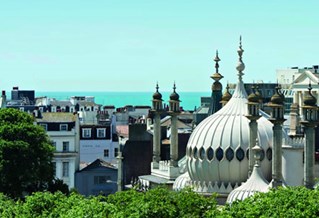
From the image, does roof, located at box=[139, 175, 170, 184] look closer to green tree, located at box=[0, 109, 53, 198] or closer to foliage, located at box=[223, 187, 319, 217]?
green tree, located at box=[0, 109, 53, 198]

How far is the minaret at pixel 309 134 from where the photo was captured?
7344 cm

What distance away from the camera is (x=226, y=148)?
271 ft

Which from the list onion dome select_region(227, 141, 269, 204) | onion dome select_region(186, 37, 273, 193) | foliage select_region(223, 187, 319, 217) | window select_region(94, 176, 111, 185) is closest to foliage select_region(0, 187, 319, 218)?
foliage select_region(223, 187, 319, 217)

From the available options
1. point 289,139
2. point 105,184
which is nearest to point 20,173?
point 289,139

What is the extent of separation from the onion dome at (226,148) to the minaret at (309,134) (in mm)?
7449

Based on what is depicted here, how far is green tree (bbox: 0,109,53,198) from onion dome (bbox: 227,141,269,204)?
60.0ft

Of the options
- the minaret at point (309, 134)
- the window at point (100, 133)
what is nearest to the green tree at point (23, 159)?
the minaret at point (309, 134)

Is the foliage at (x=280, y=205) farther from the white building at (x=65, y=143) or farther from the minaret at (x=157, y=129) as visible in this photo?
the white building at (x=65, y=143)

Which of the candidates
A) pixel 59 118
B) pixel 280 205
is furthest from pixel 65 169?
pixel 280 205

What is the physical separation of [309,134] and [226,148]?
9.68 m

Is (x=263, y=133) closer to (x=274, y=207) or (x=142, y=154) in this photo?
(x=274, y=207)

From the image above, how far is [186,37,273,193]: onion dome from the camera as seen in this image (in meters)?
82.4

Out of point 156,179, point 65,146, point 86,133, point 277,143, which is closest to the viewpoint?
point 277,143

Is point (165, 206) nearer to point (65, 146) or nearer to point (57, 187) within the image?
point (57, 187)
